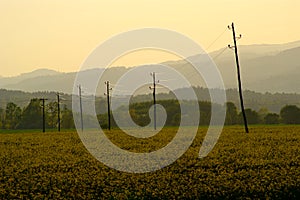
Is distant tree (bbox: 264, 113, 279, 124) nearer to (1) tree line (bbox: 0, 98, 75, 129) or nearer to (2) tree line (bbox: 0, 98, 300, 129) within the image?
(2) tree line (bbox: 0, 98, 300, 129)

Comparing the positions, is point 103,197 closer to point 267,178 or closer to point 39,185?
point 39,185

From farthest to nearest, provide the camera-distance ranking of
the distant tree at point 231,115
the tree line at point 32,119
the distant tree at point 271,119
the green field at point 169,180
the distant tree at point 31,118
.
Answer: the distant tree at point 31,118 → the tree line at point 32,119 → the distant tree at point 271,119 → the distant tree at point 231,115 → the green field at point 169,180

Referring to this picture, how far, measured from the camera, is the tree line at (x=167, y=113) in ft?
386

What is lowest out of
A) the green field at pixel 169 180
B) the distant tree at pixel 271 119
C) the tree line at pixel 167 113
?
the green field at pixel 169 180

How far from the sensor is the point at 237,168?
2242 cm

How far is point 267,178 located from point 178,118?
106403 millimetres

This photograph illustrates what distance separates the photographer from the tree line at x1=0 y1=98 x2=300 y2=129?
386 ft

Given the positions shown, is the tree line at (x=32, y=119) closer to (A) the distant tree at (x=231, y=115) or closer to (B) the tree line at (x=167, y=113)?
(B) the tree line at (x=167, y=113)

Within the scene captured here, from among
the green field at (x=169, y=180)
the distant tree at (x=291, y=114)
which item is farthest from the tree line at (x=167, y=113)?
the green field at (x=169, y=180)

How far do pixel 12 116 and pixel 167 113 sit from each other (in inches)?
1772

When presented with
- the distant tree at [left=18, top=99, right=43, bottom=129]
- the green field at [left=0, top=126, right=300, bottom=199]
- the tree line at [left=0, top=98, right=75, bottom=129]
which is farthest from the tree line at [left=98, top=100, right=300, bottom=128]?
the green field at [left=0, top=126, right=300, bottom=199]

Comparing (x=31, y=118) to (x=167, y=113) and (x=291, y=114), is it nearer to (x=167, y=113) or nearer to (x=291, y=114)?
(x=167, y=113)

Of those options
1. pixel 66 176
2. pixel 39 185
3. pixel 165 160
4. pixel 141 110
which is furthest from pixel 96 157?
pixel 141 110

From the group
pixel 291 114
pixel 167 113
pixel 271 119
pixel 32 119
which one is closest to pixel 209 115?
pixel 167 113
